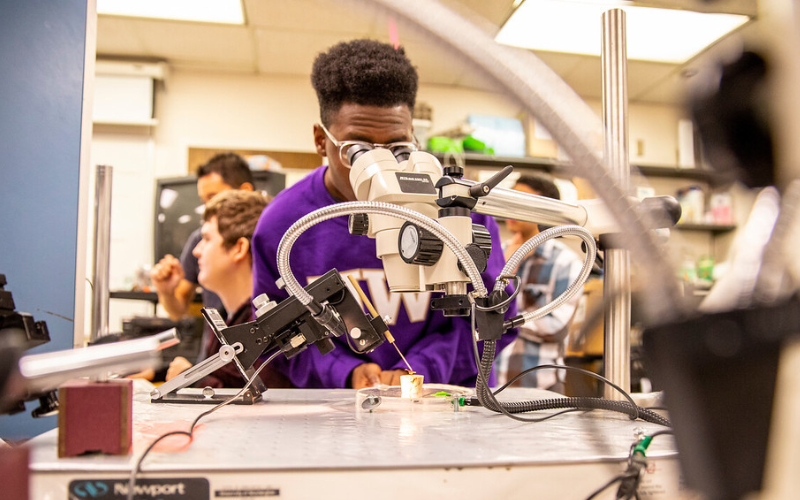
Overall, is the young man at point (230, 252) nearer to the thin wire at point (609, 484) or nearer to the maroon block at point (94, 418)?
the maroon block at point (94, 418)

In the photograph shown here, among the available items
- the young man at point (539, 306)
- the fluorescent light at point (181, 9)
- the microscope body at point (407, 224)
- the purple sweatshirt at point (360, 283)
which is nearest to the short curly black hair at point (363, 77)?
the purple sweatshirt at point (360, 283)

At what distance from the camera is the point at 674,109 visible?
0.31 m

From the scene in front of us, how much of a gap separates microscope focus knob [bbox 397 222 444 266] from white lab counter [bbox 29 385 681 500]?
20 cm

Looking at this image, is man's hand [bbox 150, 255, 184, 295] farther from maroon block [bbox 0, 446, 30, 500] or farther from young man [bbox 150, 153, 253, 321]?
maroon block [bbox 0, 446, 30, 500]

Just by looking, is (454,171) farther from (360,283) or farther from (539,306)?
(539,306)

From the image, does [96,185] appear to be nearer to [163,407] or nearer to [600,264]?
[163,407]

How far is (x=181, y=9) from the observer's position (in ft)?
10.9

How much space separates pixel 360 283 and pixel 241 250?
727 millimetres

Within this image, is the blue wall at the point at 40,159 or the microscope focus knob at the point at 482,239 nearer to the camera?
the microscope focus knob at the point at 482,239

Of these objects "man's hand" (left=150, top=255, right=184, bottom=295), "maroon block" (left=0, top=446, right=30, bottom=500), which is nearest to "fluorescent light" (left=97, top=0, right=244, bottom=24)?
"man's hand" (left=150, top=255, right=184, bottom=295)

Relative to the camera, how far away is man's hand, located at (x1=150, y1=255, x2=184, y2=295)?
2.49 m

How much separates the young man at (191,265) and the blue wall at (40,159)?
1098mm

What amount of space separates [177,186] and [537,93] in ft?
11.9

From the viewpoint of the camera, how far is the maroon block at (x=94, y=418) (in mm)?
492
